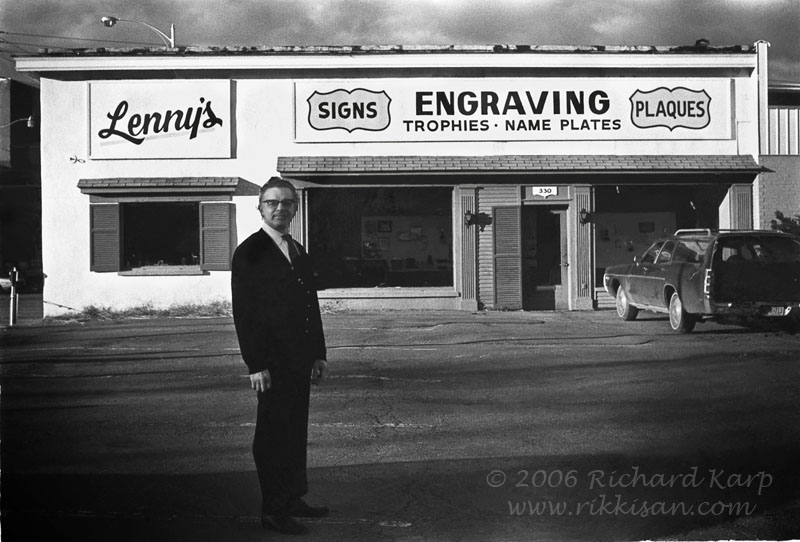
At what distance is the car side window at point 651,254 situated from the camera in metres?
5.82

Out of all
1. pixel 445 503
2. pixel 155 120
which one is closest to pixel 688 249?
pixel 445 503

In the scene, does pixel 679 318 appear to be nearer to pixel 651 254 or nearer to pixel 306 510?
pixel 651 254

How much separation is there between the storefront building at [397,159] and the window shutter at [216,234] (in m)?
0.02

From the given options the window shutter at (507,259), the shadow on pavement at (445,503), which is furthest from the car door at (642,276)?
the shadow on pavement at (445,503)

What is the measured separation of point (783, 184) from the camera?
19.8 ft

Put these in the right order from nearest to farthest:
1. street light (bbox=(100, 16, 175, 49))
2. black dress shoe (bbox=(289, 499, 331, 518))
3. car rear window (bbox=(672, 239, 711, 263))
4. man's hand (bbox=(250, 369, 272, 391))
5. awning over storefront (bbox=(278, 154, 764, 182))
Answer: man's hand (bbox=(250, 369, 272, 391)) < black dress shoe (bbox=(289, 499, 331, 518)) < street light (bbox=(100, 16, 175, 49)) < awning over storefront (bbox=(278, 154, 764, 182)) < car rear window (bbox=(672, 239, 711, 263))

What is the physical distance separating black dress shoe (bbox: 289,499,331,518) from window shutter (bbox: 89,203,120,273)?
2.40 meters

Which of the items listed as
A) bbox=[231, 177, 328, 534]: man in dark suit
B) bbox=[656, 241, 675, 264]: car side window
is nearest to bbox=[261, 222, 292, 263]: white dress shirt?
bbox=[231, 177, 328, 534]: man in dark suit

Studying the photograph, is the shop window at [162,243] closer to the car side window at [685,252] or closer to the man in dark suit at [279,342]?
the man in dark suit at [279,342]

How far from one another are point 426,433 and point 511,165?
199cm

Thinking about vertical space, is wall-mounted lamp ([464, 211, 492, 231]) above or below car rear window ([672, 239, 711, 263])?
above

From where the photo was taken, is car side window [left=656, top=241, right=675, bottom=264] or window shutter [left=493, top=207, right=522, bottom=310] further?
car side window [left=656, top=241, right=675, bottom=264]

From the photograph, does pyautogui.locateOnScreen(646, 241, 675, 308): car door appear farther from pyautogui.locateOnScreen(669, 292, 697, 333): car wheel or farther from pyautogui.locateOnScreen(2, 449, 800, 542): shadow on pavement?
pyautogui.locateOnScreen(2, 449, 800, 542): shadow on pavement

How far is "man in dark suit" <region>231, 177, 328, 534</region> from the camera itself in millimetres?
3920
